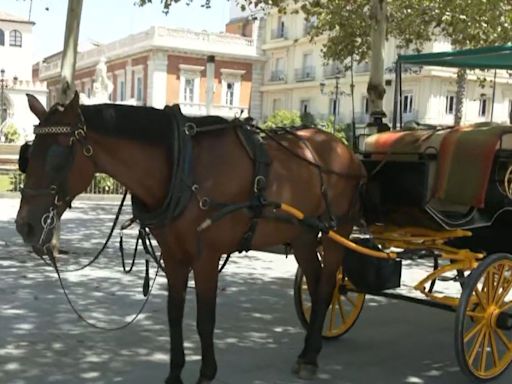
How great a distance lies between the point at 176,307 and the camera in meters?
4.46

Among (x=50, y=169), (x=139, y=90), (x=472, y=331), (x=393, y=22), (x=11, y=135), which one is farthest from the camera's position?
(x=139, y=90)

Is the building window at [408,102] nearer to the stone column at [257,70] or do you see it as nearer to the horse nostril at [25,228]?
the stone column at [257,70]

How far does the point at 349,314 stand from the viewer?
636cm

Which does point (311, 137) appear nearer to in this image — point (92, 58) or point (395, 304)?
point (395, 304)

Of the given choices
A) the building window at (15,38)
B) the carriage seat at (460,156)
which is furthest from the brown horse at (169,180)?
the building window at (15,38)

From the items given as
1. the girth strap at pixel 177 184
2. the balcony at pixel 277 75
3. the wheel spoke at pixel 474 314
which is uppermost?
the balcony at pixel 277 75

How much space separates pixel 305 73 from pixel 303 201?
49364mm

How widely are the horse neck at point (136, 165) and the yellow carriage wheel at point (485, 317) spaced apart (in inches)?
88.4

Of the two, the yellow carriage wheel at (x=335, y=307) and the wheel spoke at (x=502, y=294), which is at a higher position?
the wheel spoke at (x=502, y=294)

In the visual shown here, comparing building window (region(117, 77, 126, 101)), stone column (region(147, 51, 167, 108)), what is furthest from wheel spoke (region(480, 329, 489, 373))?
building window (region(117, 77, 126, 101))

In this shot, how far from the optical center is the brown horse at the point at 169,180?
12.8 ft

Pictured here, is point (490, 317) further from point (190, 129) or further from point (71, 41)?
point (71, 41)

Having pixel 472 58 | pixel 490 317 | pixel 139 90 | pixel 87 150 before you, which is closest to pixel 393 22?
pixel 472 58

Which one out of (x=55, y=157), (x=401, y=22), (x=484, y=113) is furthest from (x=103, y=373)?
(x=484, y=113)
